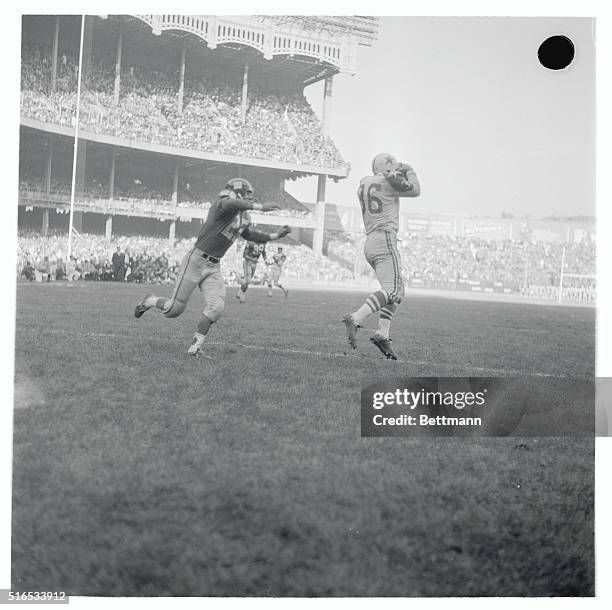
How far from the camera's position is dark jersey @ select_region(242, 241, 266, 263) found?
3.86 meters

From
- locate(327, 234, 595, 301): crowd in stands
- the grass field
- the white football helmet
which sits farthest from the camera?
locate(327, 234, 595, 301): crowd in stands

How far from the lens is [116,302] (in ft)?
13.2

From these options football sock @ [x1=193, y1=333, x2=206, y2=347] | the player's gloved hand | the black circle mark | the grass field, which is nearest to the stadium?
the grass field

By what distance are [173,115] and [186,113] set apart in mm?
144

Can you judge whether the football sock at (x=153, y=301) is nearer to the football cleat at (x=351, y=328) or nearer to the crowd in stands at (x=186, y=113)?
the crowd in stands at (x=186, y=113)

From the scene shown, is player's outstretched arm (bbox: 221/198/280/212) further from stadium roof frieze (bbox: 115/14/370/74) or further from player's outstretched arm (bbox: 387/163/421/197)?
stadium roof frieze (bbox: 115/14/370/74)

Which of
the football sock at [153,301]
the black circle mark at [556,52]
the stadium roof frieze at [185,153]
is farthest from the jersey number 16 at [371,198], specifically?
the football sock at [153,301]

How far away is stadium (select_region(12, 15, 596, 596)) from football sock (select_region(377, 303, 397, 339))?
0.10m

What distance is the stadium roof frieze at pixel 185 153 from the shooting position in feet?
9.55

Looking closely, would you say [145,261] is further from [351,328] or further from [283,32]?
[283,32]

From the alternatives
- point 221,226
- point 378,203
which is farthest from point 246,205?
point 378,203

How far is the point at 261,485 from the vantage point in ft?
7.68

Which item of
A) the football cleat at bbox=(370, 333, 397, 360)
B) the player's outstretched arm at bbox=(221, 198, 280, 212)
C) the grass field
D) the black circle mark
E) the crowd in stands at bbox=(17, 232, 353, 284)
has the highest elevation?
the black circle mark

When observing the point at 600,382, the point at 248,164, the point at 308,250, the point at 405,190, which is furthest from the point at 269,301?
the point at 600,382
